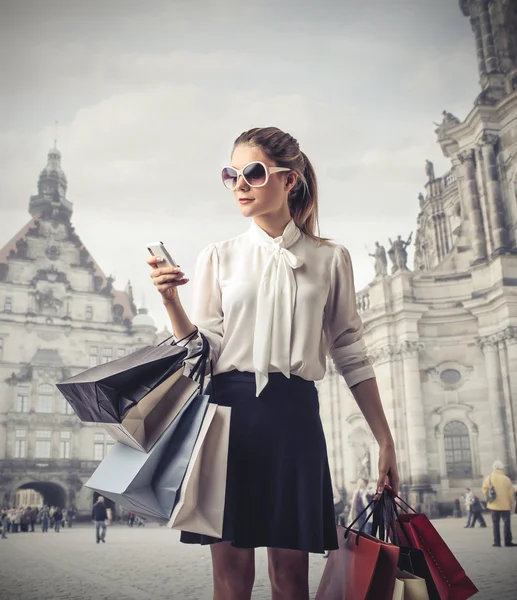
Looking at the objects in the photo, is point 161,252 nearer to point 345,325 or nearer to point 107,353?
point 345,325

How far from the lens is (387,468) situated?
5.94ft

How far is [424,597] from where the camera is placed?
1.61m

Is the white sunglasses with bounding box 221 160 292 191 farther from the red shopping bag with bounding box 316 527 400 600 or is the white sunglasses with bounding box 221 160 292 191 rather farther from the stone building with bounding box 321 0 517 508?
the stone building with bounding box 321 0 517 508

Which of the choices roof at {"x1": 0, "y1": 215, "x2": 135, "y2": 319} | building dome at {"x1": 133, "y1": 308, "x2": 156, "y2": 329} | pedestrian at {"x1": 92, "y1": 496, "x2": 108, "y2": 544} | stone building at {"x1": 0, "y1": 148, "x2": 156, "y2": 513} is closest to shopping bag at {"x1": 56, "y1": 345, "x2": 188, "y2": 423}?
pedestrian at {"x1": 92, "y1": 496, "x2": 108, "y2": 544}

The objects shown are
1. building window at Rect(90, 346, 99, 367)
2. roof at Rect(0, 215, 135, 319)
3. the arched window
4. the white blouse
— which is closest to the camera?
the white blouse

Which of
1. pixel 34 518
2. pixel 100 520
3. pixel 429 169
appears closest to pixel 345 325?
pixel 100 520

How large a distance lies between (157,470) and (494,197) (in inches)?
456

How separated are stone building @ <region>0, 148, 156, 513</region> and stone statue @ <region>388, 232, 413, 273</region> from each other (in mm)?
4928

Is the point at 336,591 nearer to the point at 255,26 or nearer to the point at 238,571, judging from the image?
the point at 238,571

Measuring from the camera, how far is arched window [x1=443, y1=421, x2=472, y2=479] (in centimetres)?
1141

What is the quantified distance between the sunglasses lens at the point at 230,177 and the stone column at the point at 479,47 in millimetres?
10535

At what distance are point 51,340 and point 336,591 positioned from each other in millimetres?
11342

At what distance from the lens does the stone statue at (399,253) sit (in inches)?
464

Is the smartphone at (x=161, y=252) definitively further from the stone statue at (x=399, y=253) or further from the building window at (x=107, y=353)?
the building window at (x=107, y=353)
